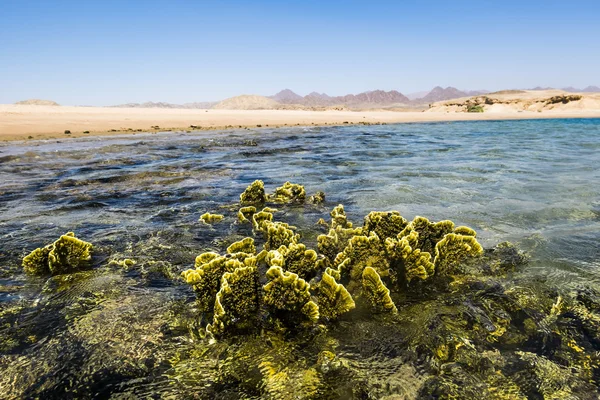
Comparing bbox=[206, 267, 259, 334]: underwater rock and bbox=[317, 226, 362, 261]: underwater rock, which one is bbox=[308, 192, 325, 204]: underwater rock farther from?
bbox=[206, 267, 259, 334]: underwater rock

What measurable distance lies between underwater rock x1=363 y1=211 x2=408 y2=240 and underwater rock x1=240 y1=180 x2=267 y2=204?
10.9 ft

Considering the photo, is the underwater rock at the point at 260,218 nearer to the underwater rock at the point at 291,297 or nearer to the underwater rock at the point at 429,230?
the underwater rock at the point at 429,230

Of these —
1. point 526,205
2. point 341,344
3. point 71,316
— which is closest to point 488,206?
point 526,205

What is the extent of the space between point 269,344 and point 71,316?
6.36ft

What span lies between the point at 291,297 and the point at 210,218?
3.50m

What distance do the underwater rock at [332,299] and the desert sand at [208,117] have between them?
80.5 feet

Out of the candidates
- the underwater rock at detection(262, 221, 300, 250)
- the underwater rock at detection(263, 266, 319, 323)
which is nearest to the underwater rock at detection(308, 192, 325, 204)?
the underwater rock at detection(262, 221, 300, 250)

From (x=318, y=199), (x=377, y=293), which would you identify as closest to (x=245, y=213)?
(x=318, y=199)

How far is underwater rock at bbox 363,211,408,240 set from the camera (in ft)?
14.6

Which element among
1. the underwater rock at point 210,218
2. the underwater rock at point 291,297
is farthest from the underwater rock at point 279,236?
the underwater rock at point 210,218

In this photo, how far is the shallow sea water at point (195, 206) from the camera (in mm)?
3381

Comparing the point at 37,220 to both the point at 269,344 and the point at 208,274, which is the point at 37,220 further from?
the point at 269,344

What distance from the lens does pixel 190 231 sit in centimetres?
562

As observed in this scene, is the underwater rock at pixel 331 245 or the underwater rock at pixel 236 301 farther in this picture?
the underwater rock at pixel 331 245
